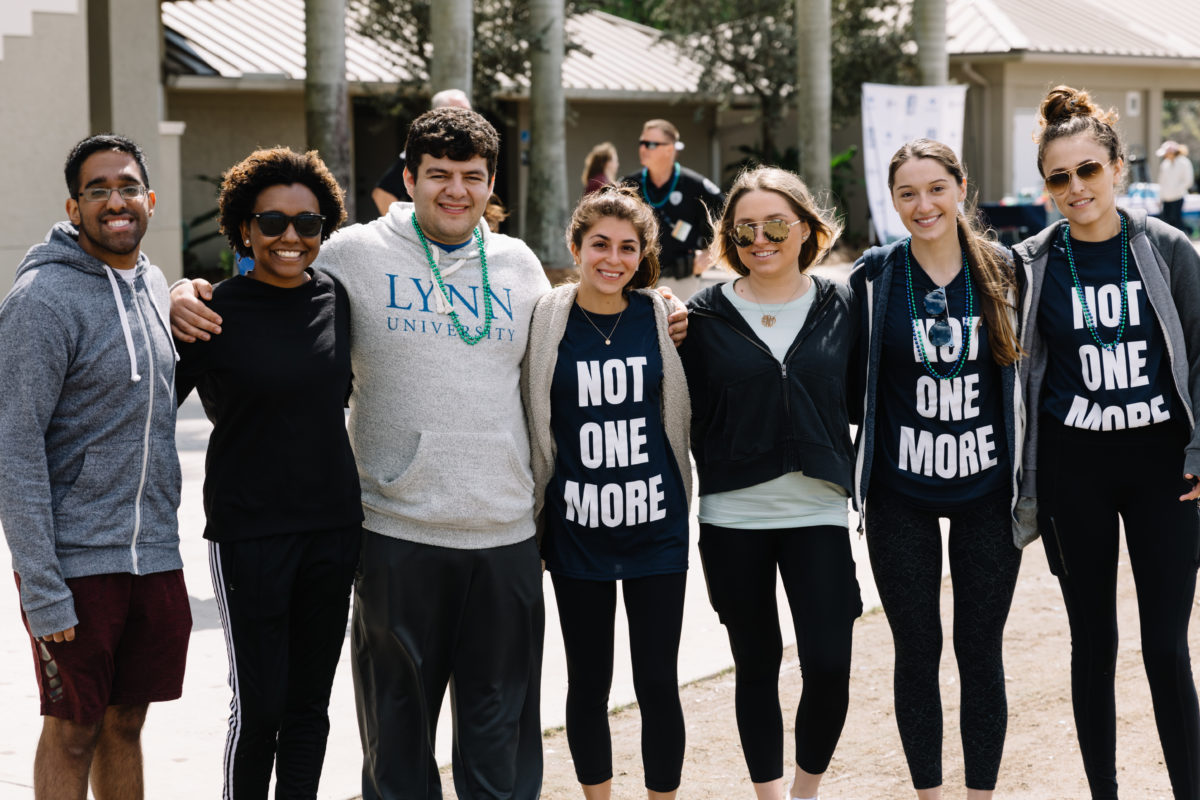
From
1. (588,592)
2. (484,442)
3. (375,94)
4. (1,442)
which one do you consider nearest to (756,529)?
(588,592)

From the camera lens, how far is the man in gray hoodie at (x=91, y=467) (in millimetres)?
3234

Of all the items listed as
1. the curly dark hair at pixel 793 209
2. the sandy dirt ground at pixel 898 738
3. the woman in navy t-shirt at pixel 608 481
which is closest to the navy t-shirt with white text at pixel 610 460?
the woman in navy t-shirt at pixel 608 481

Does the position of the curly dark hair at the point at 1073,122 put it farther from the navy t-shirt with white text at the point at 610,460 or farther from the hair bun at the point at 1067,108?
the navy t-shirt with white text at the point at 610,460

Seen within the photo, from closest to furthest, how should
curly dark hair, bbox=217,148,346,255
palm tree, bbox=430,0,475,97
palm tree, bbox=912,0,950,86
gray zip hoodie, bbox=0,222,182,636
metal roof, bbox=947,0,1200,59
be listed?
gray zip hoodie, bbox=0,222,182,636
curly dark hair, bbox=217,148,346,255
palm tree, bbox=430,0,475,97
palm tree, bbox=912,0,950,86
metal roof, bbox=947,0,1200,59

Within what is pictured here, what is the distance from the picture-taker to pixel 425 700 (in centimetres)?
378

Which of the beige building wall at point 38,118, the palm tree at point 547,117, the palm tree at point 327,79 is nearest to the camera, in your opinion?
the beige building wall at point 38,118

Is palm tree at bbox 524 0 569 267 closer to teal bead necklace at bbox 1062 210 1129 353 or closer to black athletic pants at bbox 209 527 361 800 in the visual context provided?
teal bead necklace at bbox 1062 210 1129 353

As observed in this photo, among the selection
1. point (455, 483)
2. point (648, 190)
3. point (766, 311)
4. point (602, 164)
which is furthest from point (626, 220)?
point (602, 164)

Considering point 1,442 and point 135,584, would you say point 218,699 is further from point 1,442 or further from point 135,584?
point 1,442

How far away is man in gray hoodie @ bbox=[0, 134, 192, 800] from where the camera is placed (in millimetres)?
3234

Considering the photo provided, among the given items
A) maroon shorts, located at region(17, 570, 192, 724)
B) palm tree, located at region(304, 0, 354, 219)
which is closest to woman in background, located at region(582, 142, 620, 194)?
palm tree, located at region(304, 0, 354, 219)

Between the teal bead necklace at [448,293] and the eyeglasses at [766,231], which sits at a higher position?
the eyeglasses at [766,231]

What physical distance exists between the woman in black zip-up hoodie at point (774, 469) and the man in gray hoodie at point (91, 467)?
1.49 meters

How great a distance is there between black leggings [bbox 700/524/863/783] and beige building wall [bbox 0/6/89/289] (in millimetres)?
10604
